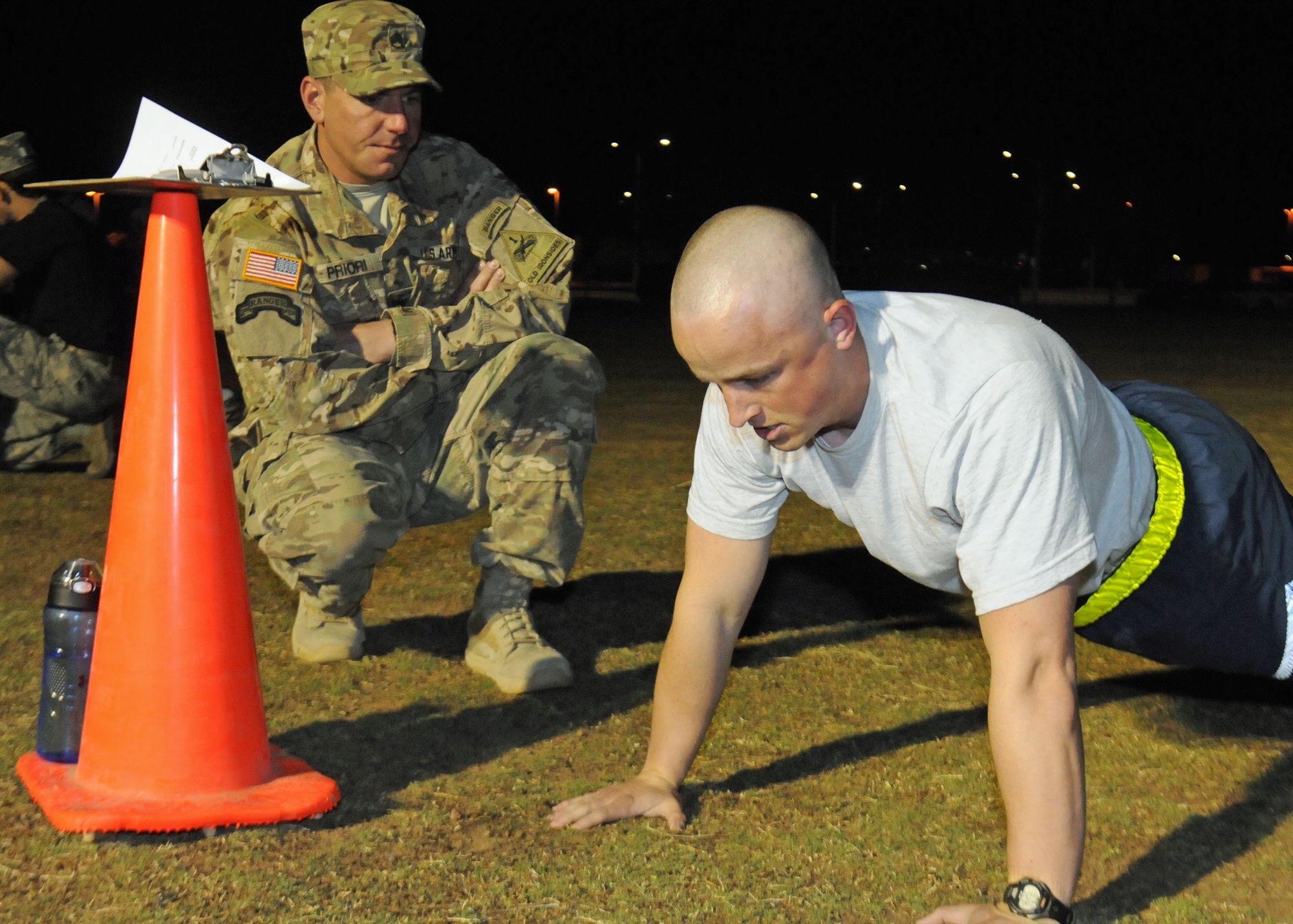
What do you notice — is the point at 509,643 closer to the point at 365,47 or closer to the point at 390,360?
the point at 390,360

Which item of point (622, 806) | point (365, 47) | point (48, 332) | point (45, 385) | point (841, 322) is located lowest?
point (45, 385)

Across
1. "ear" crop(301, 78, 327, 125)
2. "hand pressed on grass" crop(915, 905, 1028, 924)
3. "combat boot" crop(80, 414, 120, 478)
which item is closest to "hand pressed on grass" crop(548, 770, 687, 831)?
"hand pressed on grass" crop(915, 905, 1028, 924)

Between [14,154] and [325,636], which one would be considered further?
[14,154]

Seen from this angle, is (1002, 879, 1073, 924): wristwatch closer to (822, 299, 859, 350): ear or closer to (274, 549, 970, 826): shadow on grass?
(822, 299, 859, 350): ear

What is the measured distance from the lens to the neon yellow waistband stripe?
110 inches

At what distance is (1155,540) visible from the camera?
2.79m

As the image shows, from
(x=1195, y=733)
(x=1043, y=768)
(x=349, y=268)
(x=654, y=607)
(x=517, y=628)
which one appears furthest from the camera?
(x=654, y=607)

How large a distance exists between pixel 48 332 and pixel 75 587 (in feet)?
15.3

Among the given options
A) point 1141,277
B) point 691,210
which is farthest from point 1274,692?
point 691,210

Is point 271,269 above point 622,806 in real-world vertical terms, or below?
above

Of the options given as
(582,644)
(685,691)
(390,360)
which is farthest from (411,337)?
(685,691)

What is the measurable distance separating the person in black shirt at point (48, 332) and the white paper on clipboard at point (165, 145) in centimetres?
455

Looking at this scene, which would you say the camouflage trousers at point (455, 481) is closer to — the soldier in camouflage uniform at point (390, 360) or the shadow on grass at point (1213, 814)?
the soldier in camouflage uniform at point (390, 360)

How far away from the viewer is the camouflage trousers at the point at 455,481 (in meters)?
3.61
